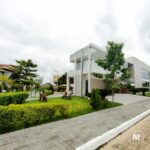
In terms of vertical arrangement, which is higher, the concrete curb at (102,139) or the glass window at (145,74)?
the glass window at (145,74)

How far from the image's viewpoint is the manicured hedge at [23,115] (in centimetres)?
704

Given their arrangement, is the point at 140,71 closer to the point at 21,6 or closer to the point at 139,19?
the point at 139,19

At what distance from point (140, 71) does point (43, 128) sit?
36.4 metres

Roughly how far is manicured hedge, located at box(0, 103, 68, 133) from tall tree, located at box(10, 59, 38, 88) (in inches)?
755

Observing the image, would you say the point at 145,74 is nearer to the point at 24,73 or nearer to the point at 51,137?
the point at 24,73

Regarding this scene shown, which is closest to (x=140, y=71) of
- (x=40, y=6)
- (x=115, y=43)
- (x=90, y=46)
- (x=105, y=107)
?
(x=90, y=46)

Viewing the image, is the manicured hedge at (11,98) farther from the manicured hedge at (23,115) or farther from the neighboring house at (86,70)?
the neighboring house at (86,70)

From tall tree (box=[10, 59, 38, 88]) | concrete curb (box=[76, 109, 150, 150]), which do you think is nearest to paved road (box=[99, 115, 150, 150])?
concrete curb (box=[76, 109, 150, 150])

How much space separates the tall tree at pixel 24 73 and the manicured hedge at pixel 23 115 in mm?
19186

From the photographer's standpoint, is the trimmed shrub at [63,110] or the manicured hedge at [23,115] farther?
the trimmed shrub at [63,110]

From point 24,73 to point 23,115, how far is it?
2140 cm

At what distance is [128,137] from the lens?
6461 mm

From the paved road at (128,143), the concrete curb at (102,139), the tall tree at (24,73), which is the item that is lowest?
the paved road at (128,143)

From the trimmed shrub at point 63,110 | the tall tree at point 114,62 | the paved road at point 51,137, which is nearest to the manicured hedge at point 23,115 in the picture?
the trimmed shrub at point 63,110
